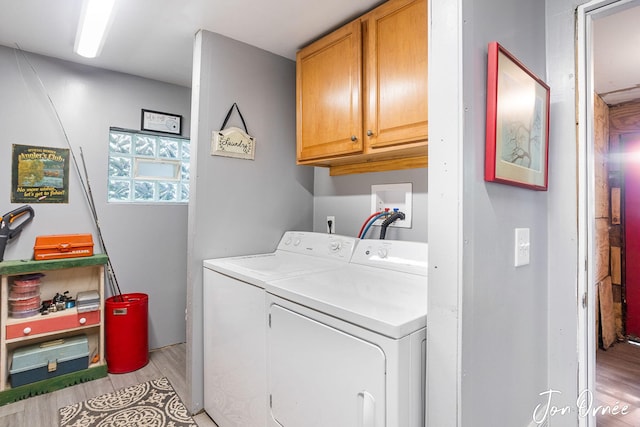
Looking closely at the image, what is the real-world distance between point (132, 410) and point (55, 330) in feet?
2.66

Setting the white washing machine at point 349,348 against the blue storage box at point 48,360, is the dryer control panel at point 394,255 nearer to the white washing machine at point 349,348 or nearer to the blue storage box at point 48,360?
the white washing machine at point 349,348

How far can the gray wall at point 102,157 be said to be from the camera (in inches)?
89.1

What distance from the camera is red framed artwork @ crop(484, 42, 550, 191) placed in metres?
0.96

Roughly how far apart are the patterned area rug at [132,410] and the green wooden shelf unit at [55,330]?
0.96 feet

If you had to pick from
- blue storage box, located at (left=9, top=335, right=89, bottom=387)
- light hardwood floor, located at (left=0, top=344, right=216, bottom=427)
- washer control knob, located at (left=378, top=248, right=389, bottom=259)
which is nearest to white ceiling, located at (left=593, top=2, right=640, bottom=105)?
washer control knob, located at (left=378, top=248, right=389, bottom=259)

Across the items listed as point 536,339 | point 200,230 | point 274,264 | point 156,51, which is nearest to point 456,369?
point 536,339

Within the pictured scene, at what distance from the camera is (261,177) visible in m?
2.23

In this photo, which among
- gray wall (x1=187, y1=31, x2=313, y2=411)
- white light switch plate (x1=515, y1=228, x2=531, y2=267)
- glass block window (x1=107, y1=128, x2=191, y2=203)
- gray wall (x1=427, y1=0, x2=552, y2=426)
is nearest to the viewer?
gray wall (x1=427, y1=0, x2=552, y2=426)

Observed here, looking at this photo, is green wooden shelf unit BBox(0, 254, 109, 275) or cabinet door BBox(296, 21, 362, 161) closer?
cabinet door BBox(296, 21, 362, 161)

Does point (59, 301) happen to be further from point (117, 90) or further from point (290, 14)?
point (290, 14)

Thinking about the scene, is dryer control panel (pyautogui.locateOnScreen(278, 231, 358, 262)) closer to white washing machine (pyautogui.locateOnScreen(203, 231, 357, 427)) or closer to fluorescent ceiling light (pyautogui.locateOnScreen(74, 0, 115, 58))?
white washing machine (pyautogui.locateOnScreen(203, 231, 357, 427))

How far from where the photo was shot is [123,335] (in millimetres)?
2410

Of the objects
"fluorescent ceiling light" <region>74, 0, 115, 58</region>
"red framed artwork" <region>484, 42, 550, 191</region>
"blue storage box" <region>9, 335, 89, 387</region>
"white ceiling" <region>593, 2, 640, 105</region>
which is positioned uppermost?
"white ceiling" <region>593, 2, 640, 105</region>

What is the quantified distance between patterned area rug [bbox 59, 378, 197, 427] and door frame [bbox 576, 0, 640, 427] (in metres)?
1.98
